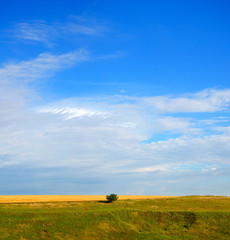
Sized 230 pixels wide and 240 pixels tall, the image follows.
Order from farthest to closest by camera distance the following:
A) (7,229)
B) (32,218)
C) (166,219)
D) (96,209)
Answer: (96,209) < (166,219) < (32,218) < (7,229)

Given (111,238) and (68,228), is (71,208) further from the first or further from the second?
(111,238)

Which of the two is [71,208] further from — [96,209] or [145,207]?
[145,207]

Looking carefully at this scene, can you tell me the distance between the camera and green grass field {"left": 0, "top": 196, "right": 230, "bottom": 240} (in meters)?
45.6

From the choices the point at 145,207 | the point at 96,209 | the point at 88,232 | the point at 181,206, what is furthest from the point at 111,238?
the point at 181,206

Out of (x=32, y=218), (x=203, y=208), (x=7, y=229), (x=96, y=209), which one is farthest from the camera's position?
(x=203, y=208)

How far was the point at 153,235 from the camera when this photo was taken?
154 feet

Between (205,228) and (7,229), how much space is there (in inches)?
1321

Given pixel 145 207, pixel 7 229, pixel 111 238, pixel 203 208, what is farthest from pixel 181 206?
pixel 7 229

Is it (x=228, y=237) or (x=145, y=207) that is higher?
(x=145, y=207)

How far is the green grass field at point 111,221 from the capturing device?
150 ft

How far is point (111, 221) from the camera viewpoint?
50156 millimetres

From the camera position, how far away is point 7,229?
45.2m

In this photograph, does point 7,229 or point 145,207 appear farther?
point 145,207

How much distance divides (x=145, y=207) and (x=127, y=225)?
11.4 metres
